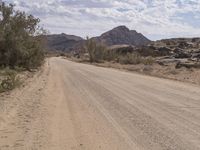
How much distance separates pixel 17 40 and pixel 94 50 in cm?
5545

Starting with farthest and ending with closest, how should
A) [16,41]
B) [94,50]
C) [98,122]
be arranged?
[94,50] → [16,41] → [98,122]

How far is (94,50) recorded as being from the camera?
92375mm

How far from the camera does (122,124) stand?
40.1 ft

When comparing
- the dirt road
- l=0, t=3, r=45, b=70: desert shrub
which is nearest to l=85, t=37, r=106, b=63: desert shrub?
l=0, t=3, r=45, b=70: desert shrub

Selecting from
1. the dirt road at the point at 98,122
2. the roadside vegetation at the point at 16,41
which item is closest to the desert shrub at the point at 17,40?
the roadside vegetation at the point at 16,41

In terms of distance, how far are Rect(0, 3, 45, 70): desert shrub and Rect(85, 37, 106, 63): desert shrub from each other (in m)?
49.1

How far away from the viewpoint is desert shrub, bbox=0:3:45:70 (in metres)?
36.9

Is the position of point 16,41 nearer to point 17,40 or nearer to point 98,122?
point 17,40

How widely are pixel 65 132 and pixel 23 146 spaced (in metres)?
1.83

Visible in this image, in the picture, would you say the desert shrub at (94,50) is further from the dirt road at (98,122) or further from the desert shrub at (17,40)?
the dirt road at (98,122)

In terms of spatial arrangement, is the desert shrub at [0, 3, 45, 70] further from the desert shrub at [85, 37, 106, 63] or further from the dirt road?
the desert shrub at [85, 37, 106, 63]

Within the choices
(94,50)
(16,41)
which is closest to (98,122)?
(16,41)

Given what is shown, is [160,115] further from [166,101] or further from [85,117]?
[166,101]

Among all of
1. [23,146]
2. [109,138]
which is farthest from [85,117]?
[23,146]
